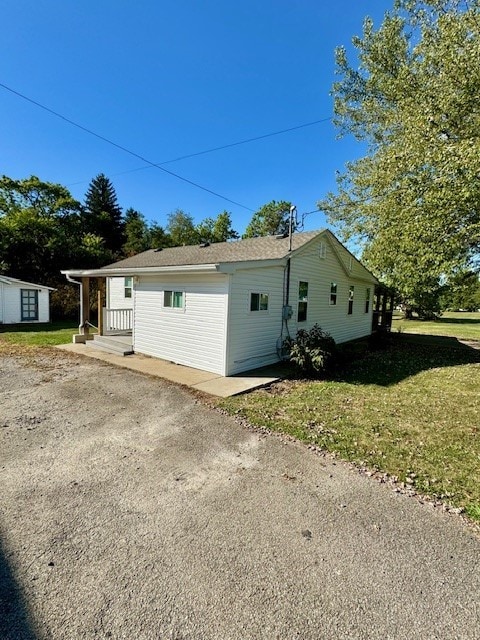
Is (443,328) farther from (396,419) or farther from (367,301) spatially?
(396,419)

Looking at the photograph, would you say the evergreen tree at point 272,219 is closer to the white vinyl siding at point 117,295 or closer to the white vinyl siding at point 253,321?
the white vinyl siding at point 117,295

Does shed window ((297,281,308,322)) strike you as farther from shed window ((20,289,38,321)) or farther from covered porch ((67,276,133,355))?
shed window ((20,289,38,321))

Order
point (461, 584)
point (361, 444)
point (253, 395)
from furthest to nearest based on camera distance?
point (253, 395)
point (361, 444)
point (461, 584)

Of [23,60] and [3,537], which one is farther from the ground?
[23,60]

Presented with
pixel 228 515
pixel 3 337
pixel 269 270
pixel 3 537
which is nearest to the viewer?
pixel 3 537

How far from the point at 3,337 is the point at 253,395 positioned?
1159cm

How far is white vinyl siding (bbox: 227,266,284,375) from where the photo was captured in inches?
304

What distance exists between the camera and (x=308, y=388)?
23.3ft

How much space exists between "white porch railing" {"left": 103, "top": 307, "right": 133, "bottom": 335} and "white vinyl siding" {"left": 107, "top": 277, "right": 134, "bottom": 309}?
1133 millimetres

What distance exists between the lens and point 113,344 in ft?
34.3

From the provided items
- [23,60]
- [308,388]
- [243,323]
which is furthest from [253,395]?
[23,60]

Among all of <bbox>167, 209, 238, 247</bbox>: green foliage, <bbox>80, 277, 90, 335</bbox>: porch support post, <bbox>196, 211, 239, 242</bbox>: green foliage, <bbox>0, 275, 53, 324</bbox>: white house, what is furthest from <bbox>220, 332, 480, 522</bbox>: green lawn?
<bbox>167, 209, 238, 247</bbox>: green foliage

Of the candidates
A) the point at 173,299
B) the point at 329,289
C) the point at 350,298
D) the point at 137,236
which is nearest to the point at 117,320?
the point at 173,299

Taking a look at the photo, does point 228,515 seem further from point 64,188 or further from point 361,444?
point 64,188
